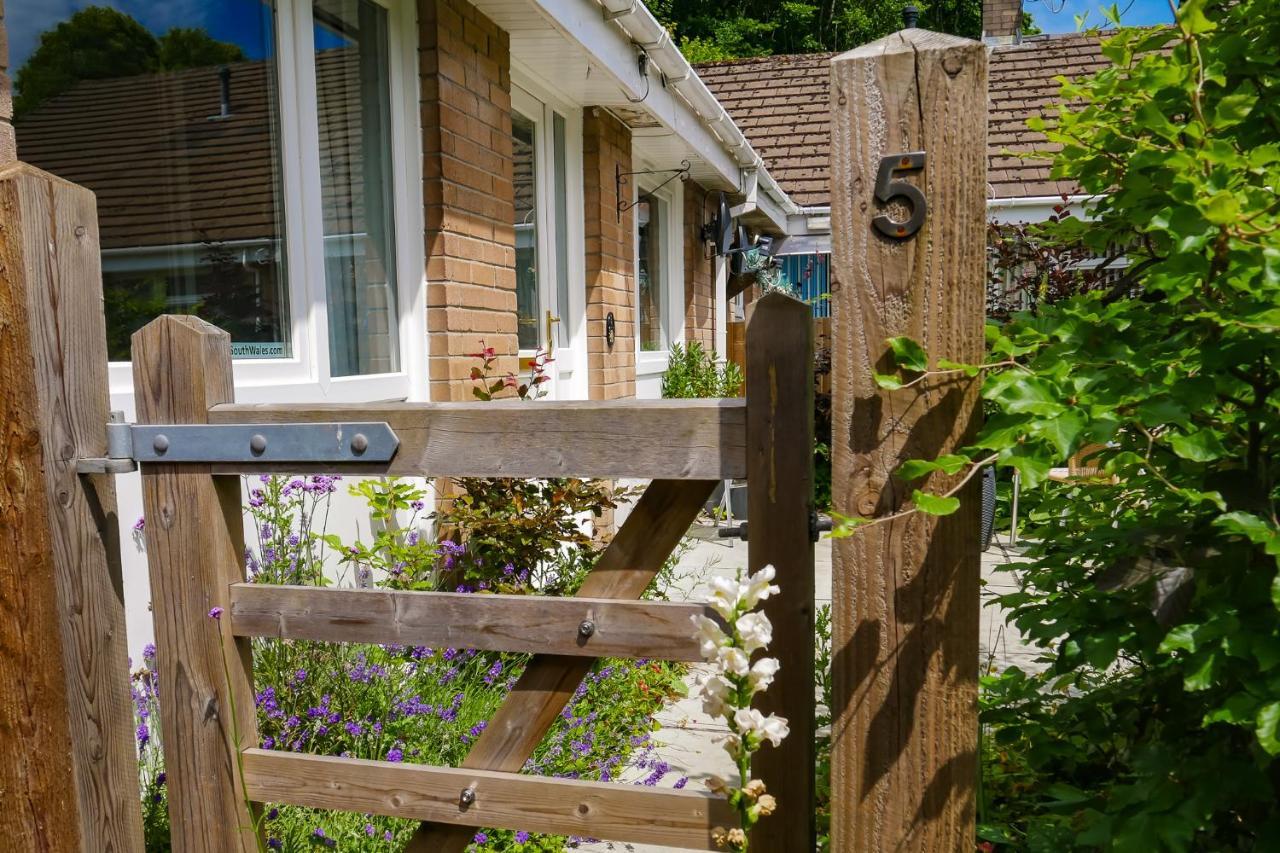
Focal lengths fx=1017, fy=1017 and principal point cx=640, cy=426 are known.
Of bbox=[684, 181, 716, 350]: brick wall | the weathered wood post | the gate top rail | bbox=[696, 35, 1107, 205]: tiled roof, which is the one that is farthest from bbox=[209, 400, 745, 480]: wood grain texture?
bbox=[696, 35, 1107, 205]: tiled roof

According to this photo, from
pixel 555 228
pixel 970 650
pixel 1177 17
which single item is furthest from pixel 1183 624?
pixel 555 228

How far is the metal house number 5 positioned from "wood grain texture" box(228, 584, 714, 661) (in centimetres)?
62

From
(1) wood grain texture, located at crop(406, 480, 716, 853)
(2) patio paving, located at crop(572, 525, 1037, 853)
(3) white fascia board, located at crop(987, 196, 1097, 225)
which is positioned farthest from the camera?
(3) white fascia board, located at crop(987, 196, 1097, 225)

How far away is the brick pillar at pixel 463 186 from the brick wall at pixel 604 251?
1.57m

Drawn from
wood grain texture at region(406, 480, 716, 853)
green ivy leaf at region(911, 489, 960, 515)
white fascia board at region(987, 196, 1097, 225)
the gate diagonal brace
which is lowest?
wood grain texture at region(406, 480, 716, 853)

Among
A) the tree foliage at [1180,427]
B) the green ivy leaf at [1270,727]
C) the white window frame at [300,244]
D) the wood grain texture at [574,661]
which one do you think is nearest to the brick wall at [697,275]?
the white window frame at [300,244]

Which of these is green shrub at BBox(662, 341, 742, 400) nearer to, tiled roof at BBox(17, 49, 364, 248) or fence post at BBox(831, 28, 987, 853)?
tiled roof at BBox(17, 49, 364, 248)

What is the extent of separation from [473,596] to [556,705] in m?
0.23

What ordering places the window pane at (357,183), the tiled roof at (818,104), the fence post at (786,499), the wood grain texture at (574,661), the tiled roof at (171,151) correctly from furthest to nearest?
1. the tiled roof at (818,104)
2. the window pane at (357,183)
3. the tiled roof at (171,151)
4. the wood grain texture at (574,661)
5. the fence post at (786,499)

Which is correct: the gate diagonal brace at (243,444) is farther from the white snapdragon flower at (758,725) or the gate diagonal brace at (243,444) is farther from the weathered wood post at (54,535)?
the white snapdragon flower at (758,725)

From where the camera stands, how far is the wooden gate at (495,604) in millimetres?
1519

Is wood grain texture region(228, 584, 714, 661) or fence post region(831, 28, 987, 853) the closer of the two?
fence post region(831, 28, 987, 853)

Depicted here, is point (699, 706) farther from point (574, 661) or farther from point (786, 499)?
point (786, 499)

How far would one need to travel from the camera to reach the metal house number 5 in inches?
54.9
